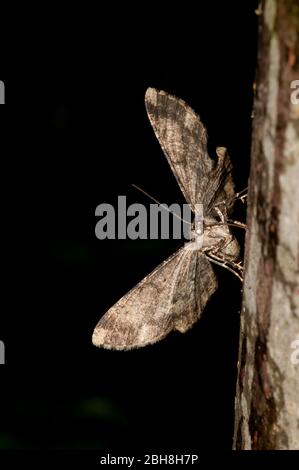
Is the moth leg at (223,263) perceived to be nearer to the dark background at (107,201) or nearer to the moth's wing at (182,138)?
the moth's wing at (182,138)

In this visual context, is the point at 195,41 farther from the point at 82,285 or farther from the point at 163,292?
the point at 163,292

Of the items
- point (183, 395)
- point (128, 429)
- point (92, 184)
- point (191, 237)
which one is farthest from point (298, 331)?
point (92, 184)

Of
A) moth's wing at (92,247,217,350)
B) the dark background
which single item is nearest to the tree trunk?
moth's wing at (92,247,217,350)

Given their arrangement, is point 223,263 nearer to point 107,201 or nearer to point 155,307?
point 155,307

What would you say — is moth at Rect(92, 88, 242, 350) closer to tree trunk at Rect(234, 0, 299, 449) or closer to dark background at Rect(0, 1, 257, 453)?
tree trunk at Rect(234, 0, 299, 449)

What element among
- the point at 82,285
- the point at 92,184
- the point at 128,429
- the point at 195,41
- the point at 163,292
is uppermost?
the point at 195,41

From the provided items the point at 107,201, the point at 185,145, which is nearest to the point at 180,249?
the point at 185,145
